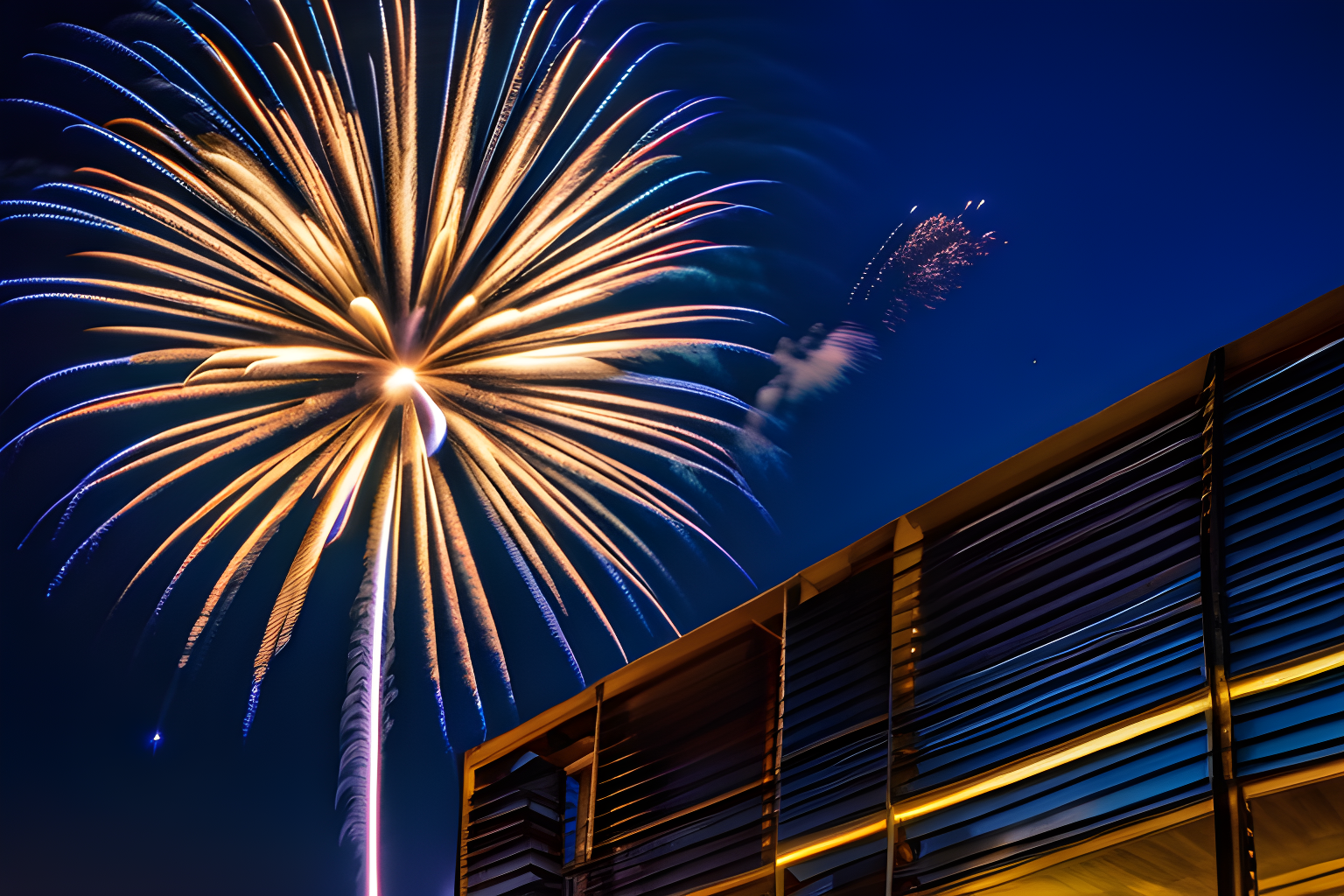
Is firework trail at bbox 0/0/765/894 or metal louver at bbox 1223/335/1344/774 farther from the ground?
firework trail at bbox 0/0/765/894

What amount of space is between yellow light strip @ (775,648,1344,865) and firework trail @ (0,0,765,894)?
28.0 ft

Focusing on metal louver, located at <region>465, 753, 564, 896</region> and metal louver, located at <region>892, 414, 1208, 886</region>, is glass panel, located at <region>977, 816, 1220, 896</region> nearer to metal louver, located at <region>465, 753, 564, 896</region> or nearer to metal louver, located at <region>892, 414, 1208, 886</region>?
metal louver, located at <region>892, 414, 1208, 886</region>

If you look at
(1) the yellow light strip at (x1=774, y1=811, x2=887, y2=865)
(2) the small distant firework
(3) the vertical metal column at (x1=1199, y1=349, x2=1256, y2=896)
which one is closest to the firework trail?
(2) the small distant firework

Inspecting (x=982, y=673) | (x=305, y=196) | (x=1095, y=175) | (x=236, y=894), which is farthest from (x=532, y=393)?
(x=236, y=894)

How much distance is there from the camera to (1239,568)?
3.99m

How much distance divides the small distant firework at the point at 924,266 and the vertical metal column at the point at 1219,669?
7765mm

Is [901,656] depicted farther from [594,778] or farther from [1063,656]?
[594,778]

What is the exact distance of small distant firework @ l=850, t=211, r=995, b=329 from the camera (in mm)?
12039

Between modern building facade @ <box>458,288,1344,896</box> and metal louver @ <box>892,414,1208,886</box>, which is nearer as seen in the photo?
modern building facade @ <box>458,288,1344,896</box>

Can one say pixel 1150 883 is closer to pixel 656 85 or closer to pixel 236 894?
pixel 656 85

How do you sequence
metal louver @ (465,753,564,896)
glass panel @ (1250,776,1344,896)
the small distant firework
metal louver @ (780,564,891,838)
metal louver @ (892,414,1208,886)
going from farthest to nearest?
the small distant firework → metal louver @ (465,753,564,896) → metal louver @ (780,564,891,838) → metal louver @ (892,414,1208,886) → glass panel @ (1250,776,1344,896)

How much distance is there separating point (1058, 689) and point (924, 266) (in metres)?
8.38

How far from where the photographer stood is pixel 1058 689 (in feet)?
14.3

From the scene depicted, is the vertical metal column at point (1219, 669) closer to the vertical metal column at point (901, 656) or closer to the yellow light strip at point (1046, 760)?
the yellow light strip at point (1046, 760)
